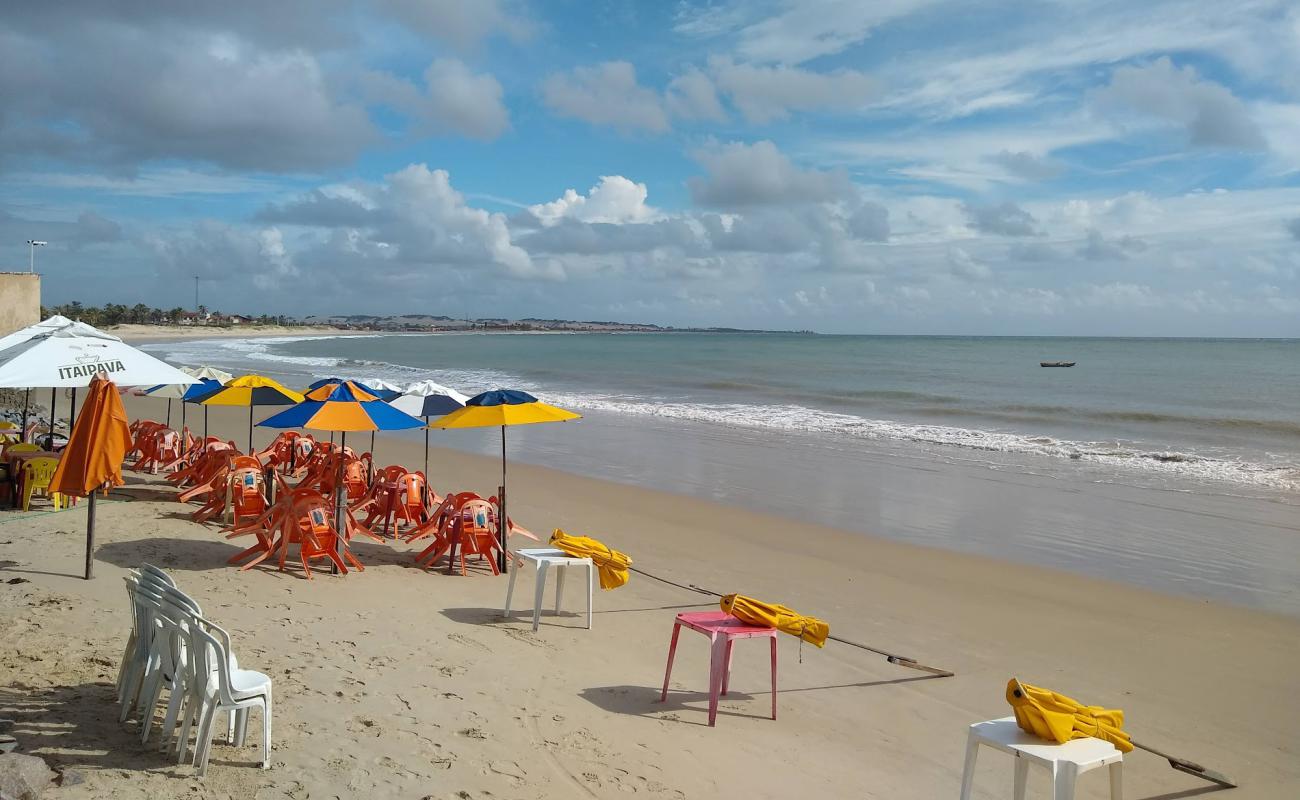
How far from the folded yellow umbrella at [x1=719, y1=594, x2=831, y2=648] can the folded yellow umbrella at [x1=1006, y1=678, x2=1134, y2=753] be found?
1580 millimetres

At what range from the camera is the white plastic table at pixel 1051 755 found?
397cm

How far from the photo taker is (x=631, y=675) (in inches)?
252

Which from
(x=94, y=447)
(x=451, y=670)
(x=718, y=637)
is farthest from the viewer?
(x=94, y=447)

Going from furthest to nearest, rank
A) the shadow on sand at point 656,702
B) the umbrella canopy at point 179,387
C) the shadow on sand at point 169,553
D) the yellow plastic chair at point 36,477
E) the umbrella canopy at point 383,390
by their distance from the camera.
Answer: the umbrella canopy at point 179,387, the umbrella canopy at point 383,390, the yellow plastic chair at point 36,477, the shadow on sand at point 169,553, the shadow on sand at point 656,702

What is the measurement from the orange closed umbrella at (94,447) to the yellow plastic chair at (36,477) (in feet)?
13.0

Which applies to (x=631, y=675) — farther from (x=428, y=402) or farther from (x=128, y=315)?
(x=128, y=315)

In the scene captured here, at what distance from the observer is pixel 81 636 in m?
6.17

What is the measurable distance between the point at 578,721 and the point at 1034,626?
465 centimetres

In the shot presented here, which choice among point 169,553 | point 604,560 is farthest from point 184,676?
point 169,553

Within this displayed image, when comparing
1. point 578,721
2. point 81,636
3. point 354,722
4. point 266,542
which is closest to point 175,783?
point 354,722

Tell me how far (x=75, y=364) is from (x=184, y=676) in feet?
15.7

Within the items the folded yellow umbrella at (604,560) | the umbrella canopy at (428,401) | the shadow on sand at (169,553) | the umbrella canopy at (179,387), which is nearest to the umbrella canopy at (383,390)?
the umbrella canopy at (428,401)

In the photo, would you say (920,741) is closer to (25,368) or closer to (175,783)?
(175,783)

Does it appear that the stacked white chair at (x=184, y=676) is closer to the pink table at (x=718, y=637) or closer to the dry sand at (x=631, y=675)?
the dry sand at (x=631, y=675)
